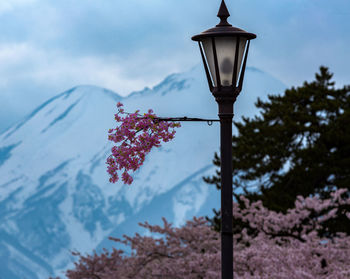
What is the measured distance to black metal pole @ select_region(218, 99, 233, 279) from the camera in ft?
20.4

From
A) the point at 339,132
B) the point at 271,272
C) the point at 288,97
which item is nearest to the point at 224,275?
the point at 271,272

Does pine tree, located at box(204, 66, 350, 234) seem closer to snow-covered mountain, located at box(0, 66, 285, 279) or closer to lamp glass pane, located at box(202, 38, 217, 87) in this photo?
lamp glass pane, located at box(202, 38, 217, 87)

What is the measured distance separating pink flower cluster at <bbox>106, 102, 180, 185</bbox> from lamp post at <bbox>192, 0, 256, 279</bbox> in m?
0.90

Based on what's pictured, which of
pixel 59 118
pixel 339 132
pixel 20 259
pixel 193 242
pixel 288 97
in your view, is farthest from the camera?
pixel 59 118

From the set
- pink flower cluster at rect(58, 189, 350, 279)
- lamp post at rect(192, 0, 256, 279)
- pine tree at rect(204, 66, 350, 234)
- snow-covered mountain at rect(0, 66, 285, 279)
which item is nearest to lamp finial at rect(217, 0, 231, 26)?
lamp post at rect(192, 0, 256, 279)

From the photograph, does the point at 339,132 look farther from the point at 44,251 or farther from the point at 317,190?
the point at 44,251

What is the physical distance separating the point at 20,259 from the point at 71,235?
12659 mm

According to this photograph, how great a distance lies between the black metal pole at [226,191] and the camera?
6.21 meters

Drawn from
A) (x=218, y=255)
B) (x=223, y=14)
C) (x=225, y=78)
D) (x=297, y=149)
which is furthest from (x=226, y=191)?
(x=297, y=149)

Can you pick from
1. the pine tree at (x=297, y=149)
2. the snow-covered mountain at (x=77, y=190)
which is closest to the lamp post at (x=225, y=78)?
the pine tree at (x=297, y=149)

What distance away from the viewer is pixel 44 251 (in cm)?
13700

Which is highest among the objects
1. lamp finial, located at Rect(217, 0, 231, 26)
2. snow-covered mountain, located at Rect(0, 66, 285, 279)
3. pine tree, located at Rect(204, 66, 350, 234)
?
snow-covered mountain, located at Rect(0, 66, 285, 279)

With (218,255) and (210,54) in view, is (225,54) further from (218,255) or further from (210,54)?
(218,255)

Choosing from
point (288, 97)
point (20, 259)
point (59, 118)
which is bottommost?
point (288, 97)
